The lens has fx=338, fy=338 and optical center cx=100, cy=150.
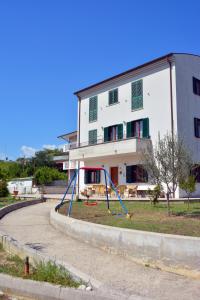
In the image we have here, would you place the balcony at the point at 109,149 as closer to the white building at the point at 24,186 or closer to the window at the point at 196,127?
the window at the point at 196,127

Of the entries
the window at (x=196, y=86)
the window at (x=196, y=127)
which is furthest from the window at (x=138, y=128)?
the window at (x=196, y=86)

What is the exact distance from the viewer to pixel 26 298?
17.5 ft

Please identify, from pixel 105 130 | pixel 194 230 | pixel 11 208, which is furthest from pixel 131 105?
pixel 194 230

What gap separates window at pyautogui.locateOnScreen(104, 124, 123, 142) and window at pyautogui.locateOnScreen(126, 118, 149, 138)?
32.6 inches

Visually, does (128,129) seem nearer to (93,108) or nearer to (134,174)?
(134,174)

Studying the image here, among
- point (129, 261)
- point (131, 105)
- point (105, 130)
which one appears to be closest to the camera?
point (129, 261)

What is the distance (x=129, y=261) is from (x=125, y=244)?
0.41 metres

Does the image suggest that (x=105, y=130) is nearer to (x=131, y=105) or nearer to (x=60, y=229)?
(x=131, y=105)

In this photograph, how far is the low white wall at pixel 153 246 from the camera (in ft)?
20.9

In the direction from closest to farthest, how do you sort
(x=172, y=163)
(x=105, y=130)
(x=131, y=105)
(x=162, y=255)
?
1. (x=162, y=255)
2. (x=172, y=163)
3. (x=131, y=105)
4. (x=105, y=130)

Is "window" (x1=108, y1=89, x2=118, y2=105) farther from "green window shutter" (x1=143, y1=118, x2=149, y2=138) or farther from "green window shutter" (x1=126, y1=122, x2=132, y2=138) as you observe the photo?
"green window shutter" (x1=143, y1=118, x2=149, y2=138)

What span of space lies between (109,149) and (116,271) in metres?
19.8

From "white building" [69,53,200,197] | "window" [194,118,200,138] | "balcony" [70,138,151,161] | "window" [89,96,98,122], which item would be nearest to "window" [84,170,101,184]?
"white building" [69,53,200,197]

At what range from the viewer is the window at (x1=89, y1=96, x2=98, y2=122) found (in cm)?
3014
